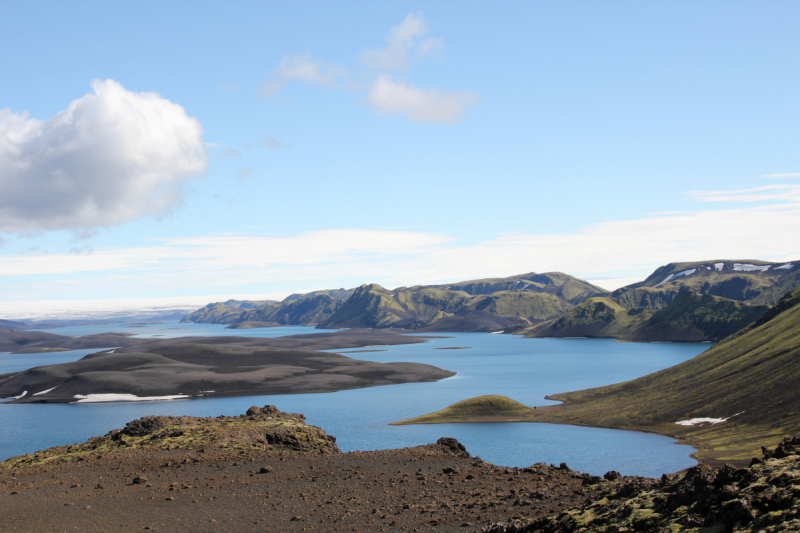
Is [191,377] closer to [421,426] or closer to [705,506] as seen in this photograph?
[421,426]

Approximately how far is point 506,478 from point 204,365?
161 m

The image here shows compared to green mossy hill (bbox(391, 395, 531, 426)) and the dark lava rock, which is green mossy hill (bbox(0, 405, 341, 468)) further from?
green mossy hill (bbox(391, 395, 531, 426))

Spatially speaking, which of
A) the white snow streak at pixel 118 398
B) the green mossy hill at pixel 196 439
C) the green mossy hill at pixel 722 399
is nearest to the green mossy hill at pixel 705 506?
the green mossy hill at pixel 196 439

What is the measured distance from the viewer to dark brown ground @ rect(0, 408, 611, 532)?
2638 centimetres

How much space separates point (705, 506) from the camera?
17297 mm

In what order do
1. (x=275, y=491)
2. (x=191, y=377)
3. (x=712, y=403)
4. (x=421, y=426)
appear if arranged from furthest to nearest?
(x=191, y=377) → (x=421, y=426) → (x=712, y=403) → (x=275, y=491)

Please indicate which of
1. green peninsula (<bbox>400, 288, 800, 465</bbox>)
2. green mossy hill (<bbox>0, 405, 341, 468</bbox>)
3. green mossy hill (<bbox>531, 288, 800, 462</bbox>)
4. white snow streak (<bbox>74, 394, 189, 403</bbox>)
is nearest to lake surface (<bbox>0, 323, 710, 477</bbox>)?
white snow streak (<bbox>74, 394, 189, 403</bbox>)

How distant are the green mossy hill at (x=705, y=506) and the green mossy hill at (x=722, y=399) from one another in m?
50.3

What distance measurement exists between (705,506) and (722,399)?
85.7 meters

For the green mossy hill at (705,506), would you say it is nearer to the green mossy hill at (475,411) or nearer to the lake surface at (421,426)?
the lake surface at (421,426)

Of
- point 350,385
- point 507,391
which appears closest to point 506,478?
point 507,391

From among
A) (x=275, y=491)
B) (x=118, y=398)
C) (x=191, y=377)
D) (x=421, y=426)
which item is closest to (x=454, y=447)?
(x=275, y=491)

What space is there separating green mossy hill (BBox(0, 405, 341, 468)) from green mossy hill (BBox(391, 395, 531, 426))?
1894 inches

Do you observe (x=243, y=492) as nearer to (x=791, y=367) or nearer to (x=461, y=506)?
(x=461, y=506)
